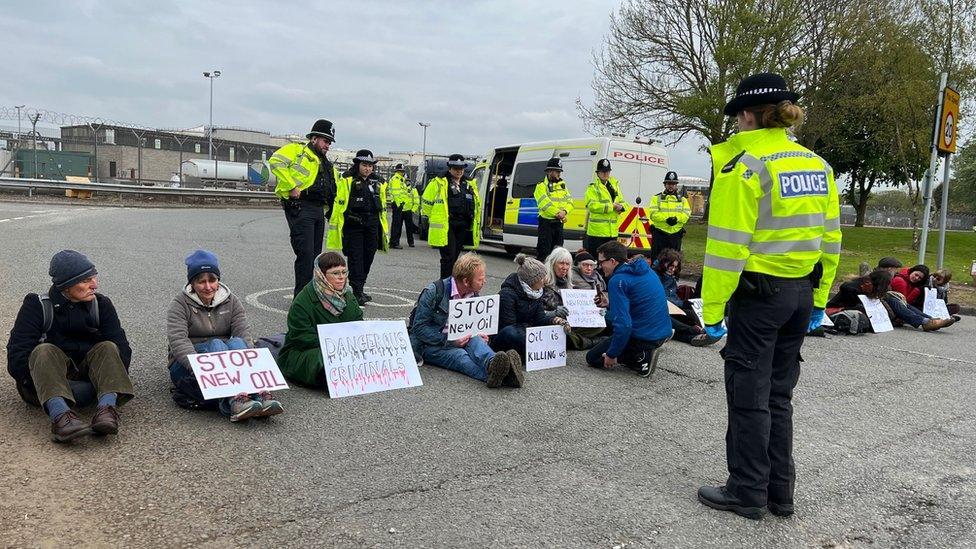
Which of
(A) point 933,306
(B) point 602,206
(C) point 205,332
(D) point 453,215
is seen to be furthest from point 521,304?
(A) point 933,306

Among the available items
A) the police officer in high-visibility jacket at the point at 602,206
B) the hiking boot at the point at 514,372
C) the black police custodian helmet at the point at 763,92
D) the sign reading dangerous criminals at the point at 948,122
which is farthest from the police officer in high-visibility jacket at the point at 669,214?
the black police custodian helmet at the point at 763,92

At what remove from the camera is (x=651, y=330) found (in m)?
6.49

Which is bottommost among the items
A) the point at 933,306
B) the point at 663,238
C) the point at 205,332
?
the point at 933,306

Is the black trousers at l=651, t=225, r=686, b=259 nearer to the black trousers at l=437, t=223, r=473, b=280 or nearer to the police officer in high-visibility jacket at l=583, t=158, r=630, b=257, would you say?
the police officer in high-visibility jacket at l=583, t=158, r=630, b=257

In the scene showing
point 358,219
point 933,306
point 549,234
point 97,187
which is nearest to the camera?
point 358,219

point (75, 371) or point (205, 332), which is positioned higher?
point (205, 332)

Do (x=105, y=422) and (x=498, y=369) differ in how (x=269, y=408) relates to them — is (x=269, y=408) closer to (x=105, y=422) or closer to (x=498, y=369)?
(x=105, y=422)

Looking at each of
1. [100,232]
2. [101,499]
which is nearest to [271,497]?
[101,499]

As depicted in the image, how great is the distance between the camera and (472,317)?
639 centimetres

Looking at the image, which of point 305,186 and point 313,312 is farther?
point 305,186

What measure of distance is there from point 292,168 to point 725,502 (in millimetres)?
5681

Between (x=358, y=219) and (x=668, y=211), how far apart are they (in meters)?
5.62

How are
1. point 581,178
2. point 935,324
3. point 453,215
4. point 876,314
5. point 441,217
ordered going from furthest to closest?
point 581,178, point 935,324, point 876,314, point 453,215, point 441,217

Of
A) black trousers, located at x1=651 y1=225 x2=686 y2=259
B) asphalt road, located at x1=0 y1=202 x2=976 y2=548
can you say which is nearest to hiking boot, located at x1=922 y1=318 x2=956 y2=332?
asphalt road, located at x1=0 y1=202 x2=976 y2=548
